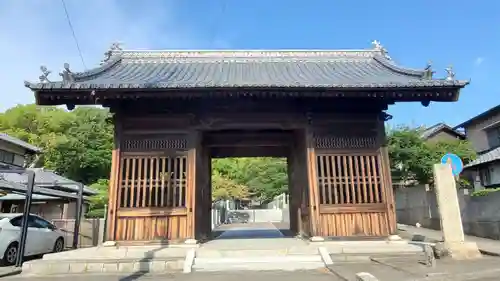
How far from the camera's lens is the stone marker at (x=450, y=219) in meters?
7.58

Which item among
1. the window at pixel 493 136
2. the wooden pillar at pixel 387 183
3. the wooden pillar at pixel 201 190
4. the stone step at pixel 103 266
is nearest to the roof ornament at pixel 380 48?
the wooden pillar at pixel 387 183

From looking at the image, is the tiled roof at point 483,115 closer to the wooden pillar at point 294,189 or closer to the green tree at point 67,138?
the wooden pillar at point 294,189

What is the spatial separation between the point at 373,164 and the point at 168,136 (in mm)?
5625

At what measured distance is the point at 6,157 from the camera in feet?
77.8

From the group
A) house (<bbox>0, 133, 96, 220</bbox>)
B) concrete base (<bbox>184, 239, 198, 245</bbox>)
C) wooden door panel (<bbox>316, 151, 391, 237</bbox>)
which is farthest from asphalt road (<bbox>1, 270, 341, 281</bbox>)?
house (<bbox>0, 133, 96, 220</bbox>)

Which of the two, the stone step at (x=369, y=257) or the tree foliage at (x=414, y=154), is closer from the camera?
the stone step at (x=369, y=257)

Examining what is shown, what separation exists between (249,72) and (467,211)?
9.28 metres

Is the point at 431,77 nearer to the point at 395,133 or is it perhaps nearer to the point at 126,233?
the point at 126,233

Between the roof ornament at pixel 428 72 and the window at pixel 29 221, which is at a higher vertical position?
the roof ornament at pixel 428 72

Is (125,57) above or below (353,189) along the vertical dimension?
above

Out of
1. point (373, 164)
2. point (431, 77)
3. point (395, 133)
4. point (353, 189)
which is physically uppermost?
point (395, 133)

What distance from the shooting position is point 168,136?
9742 mm

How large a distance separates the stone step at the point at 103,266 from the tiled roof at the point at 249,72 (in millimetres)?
3966

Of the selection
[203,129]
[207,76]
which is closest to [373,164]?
[203,129]
